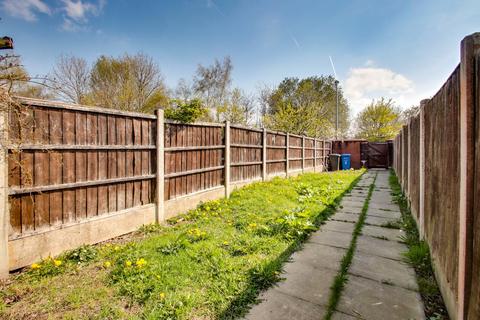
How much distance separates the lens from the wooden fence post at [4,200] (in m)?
2.00

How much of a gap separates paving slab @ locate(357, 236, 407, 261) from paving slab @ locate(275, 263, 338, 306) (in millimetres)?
777

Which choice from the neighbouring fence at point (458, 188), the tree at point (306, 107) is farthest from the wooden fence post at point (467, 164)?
the tree at point (306, 107)

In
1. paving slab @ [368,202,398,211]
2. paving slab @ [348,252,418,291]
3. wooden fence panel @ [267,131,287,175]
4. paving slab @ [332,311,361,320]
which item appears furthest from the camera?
wooden fence panel @ [267,131,287,175]

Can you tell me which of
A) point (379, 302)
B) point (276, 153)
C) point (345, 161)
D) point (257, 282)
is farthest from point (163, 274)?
point (345, 161)

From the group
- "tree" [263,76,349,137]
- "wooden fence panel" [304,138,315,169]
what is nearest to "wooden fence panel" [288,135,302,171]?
"wooden fence panel" [304,138,315,169]

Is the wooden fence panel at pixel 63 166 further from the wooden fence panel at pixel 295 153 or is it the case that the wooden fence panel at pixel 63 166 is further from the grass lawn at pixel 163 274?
the wooden fence panel at pixel 295 153

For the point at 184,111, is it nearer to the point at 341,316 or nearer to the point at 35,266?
the point at 35,266

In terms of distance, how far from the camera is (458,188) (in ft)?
4.32

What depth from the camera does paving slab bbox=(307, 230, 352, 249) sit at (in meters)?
2.78

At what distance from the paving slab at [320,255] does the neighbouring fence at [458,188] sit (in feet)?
2.74

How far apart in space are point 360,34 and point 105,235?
9.59 m

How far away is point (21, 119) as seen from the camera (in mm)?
2141

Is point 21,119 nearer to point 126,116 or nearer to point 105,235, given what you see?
point 126,116

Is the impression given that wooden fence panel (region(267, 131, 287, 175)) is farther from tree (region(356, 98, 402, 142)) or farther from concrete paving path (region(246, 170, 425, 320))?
tree (region(356, 98, 402, 142))
